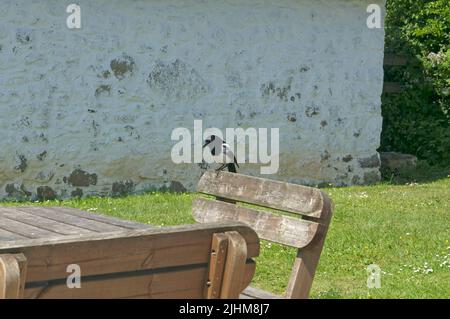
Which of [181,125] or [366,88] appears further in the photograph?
[366,88]

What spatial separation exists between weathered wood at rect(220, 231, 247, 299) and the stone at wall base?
9.34 meters

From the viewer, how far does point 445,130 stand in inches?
487

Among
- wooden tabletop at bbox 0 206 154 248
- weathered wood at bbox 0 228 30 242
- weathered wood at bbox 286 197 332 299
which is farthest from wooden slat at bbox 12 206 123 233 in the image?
weathered wood at bbox 286 197 332 299

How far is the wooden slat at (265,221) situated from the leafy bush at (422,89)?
8874 mm

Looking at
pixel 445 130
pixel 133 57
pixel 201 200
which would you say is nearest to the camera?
pixel 201 200


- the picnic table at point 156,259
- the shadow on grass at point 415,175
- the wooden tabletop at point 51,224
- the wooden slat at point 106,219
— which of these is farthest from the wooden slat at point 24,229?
the shadow on grass at point 415,175

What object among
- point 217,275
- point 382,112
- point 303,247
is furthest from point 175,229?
point 382,112

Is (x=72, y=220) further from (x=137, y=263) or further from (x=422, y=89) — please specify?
(x=422, y=89)

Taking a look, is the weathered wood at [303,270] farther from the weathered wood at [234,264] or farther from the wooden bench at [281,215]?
the weathered wood at [234,264]

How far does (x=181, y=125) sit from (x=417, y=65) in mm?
4260

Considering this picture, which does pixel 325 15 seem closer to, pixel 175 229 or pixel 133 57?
pixel 133 57

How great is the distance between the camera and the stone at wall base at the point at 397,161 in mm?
11758

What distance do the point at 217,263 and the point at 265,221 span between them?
39.7 inches

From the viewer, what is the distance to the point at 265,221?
3.60 metres
